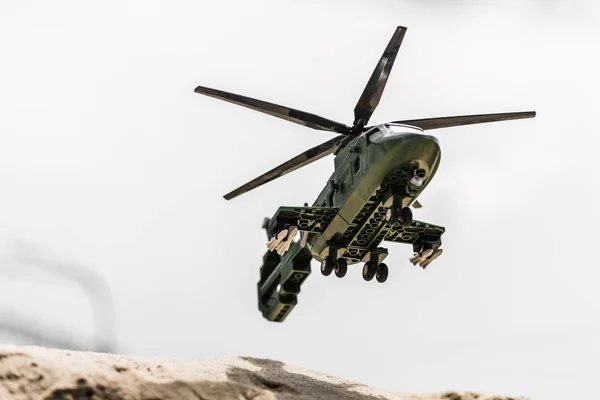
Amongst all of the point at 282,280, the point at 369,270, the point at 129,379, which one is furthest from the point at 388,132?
the point at 129,379

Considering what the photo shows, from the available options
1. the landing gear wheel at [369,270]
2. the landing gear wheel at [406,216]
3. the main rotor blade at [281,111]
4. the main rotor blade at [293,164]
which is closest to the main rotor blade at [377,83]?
the main rotor blade at [281,111]

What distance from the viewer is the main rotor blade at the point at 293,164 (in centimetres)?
3391

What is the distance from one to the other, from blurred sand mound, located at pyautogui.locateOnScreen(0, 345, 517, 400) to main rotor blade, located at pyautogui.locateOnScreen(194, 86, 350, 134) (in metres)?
9.88

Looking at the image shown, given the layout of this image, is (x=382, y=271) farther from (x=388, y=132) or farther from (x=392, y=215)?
(x=388, y=132)

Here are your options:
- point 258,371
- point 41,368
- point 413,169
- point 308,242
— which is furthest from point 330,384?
point 41,368

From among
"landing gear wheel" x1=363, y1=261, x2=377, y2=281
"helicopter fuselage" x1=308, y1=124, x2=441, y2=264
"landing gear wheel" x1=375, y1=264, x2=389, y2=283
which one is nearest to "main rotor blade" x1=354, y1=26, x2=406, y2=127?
"helicopter fuselage" x1=308, y1=124, x2=441, y2=264

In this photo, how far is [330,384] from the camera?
3334 cm

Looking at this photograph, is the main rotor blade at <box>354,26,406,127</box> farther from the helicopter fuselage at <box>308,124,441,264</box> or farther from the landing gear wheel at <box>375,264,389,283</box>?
the landing gear wheel at <box>375,264,389,283</box>

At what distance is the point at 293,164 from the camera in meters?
34.1

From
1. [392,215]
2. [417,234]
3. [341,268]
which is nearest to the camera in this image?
[392,215]

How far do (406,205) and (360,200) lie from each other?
1722 mm

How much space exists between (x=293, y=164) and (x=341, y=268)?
183 inches

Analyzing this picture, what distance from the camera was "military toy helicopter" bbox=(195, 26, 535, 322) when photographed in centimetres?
3102

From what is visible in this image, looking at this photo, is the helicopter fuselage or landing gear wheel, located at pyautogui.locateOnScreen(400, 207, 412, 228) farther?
landing gear wheel, located at pyautogui.locateOnScreen(400, 207, 412, 228)
